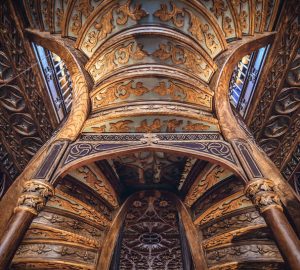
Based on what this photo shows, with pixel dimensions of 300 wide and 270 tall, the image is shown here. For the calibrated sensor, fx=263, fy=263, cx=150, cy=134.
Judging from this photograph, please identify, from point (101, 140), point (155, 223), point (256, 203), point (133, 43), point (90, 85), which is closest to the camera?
point (256, 203)

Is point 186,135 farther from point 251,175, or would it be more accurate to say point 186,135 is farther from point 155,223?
point 155,223

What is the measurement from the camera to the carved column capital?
10.9ft

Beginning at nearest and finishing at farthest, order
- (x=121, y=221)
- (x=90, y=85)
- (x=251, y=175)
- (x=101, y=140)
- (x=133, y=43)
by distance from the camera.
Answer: (x=251, y=175) → (x=101, y=140) → (x=90, y=85) → (x=133, y=43) → (x=121, y=221)

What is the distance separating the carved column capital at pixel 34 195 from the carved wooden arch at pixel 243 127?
2837mm

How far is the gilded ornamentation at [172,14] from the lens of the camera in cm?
628

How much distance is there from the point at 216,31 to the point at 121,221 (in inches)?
212

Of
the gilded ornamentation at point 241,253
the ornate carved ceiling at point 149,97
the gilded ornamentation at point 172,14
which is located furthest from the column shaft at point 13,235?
the gilded ornamentation at point 172,14

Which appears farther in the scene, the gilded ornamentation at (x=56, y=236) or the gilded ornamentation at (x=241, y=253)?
the gilded ornamentation at (x=56, y=236)

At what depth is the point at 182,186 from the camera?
7.50 meters

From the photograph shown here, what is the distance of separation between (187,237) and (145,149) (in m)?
3.18

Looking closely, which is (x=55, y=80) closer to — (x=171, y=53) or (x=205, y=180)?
(x=171, y=53)

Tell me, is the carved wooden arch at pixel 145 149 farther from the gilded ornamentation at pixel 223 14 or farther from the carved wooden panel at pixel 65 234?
the gilded ornamentation at pixel 223 14

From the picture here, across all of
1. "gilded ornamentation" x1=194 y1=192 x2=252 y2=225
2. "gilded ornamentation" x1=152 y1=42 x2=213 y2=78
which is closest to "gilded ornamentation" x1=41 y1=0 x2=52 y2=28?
"gilded ornamentation" x1=152 y1=42 x2=213 y2=78

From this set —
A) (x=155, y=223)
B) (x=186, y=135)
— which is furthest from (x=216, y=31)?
(x=155, y=223)
